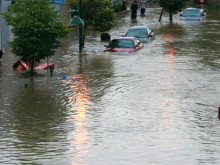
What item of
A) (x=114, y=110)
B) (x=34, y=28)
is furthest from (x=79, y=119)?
(x=34, y=28)

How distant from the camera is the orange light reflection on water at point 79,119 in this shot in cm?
1525

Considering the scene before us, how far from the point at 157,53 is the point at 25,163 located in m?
23.8

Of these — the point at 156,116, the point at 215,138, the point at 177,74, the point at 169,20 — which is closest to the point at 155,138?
the point at 215,138

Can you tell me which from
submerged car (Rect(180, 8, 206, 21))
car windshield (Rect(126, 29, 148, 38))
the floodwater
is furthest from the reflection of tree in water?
submerged car (Rect(180, 8, 206, 21))

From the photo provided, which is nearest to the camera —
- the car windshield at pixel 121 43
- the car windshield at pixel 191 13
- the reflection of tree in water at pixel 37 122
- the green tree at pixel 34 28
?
the reflection of tree in water at pixel 37 122

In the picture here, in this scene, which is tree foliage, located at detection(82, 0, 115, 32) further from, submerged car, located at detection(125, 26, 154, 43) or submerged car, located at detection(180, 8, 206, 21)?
submerged car, located at detection(180, 8, 206, 21)

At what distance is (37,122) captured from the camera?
63.3 ft

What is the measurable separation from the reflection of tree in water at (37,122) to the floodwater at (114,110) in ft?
0.09

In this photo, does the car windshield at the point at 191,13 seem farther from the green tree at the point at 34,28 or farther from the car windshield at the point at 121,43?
the green tree at the point at 34,28

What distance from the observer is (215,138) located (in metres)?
17.0

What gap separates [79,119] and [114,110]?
6.01ft

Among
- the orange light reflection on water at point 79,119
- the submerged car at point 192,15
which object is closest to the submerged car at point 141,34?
the orange light reflection on water at point 79,119

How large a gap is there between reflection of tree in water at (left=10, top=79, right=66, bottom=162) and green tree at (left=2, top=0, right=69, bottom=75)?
3277mm

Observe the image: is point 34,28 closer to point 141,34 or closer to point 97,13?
point 97,13
